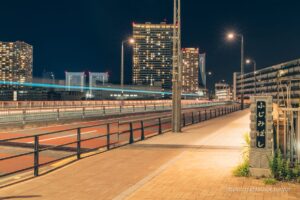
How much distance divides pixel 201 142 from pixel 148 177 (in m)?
7.80

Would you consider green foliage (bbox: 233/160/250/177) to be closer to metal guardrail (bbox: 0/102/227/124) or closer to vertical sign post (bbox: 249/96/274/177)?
vertical sign post (bbox: 249/96/274/177)

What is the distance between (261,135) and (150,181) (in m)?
2.92

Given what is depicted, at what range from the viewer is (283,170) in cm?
919

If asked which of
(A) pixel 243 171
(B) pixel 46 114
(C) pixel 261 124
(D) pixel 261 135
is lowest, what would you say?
(A) pixel 243 171

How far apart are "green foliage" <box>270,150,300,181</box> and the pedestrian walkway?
0.51 metres

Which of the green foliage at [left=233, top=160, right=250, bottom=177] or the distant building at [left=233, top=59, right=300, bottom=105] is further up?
the distant building at [left=233, top=59, right=300, bottom=105]

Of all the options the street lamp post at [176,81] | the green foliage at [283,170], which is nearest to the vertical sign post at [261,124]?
the green foliage at [283,170]

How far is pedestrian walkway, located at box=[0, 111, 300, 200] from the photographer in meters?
7.86

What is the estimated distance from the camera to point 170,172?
10109mm

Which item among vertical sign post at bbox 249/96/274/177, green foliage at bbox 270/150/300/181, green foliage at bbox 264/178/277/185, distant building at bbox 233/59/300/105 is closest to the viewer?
green foliage at bbox 264/178/277/185

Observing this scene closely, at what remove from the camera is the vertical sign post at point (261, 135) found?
9453mm

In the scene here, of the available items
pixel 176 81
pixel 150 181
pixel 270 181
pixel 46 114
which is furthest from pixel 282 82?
pixel 46 114

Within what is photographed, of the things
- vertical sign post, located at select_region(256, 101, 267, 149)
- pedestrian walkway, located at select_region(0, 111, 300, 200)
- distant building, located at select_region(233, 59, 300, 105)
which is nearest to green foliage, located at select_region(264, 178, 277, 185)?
pedestrian walkway, located at select_region(0, 111, 300, 200)

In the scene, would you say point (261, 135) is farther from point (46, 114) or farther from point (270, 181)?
point (46, 114)
